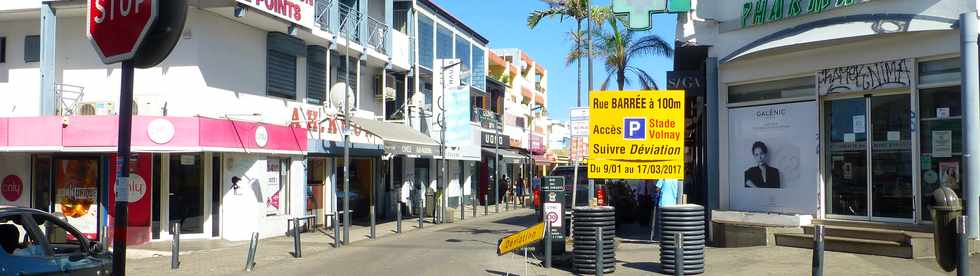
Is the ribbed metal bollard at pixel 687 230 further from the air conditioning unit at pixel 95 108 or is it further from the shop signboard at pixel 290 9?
the air conditioning unit at pixel 95 108

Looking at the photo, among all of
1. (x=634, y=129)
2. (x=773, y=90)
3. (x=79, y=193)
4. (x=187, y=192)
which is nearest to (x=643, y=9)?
(x=773, y=90)

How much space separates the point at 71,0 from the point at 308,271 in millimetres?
8920

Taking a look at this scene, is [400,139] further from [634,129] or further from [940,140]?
[940,140]

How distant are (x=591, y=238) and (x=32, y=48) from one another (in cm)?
1507

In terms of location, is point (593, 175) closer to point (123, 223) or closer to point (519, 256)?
point (519, 256)

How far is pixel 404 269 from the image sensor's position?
43.9 feet

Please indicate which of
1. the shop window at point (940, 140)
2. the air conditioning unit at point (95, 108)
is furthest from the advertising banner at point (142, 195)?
the shop window at point (940, 140)

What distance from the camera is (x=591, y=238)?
39.2 feet

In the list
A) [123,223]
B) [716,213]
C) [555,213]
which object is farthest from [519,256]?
[123,223]

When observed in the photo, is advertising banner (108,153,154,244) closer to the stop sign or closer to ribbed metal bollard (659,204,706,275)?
ribbed metal bollard (659,204,706,275)

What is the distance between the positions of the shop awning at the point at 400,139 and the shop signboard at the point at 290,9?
356cm

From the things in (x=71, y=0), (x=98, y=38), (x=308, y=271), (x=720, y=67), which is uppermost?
(x=71, y=0)

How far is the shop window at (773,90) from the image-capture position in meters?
13.9

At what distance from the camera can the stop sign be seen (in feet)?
14.7
